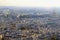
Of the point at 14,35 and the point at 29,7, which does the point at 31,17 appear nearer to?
the point at 29,7

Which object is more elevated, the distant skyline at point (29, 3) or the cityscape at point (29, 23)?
the distant skyline at point (29, 3)

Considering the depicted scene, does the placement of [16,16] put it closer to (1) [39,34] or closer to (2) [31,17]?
(2) [31,17]

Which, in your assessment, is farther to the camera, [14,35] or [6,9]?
[6,9]

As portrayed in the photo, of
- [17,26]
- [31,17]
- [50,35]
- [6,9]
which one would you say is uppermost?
[6,9]

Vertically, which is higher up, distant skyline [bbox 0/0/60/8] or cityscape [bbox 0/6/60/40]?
distant skyline [bbox 0/0/60/8]

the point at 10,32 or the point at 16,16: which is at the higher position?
the point at 16,16

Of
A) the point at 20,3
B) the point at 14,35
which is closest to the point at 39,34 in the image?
the point at 14,35

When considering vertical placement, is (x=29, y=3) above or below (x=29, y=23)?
above
